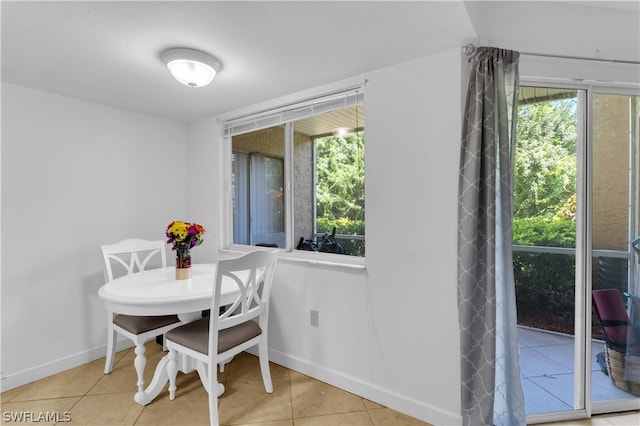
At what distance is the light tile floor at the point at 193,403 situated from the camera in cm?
175

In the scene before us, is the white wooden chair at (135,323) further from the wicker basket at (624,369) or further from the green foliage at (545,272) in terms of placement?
the wicker basket at (624,369)

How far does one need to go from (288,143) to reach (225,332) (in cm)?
153

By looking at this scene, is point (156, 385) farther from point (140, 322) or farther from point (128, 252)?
point (128, 252)

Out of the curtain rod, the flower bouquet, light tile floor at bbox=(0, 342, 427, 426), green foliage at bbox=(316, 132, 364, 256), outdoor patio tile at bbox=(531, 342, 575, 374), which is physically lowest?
light tile floor at bbox=(0, 342, 427, 426)

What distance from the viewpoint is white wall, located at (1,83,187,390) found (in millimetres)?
2090

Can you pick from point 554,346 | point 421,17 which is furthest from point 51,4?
point 554,346

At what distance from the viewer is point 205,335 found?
1.78 metres

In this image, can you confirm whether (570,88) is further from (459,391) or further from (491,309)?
(459,391)

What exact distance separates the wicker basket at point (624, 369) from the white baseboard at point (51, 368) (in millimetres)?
3711

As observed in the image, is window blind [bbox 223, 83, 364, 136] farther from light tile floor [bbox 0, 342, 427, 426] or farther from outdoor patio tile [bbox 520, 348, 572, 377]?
outdoor patio tile [bbox 520, 348, 572, 377]

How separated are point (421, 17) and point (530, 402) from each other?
7.53 ft

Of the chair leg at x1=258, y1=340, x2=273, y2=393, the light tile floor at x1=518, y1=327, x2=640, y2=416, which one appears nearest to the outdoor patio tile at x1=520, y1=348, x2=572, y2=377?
the light tile floor at x1=518, y1=327, x2=640, y2=416

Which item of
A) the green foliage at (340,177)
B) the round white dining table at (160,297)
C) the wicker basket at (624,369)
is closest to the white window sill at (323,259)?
the green foliage at (340,177)

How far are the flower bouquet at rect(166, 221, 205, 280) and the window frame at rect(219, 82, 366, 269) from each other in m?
0.64
